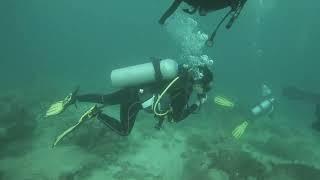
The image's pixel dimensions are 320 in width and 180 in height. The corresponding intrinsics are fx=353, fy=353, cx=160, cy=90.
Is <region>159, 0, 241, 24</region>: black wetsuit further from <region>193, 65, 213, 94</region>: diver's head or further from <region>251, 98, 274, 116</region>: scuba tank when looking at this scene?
<region>251, 98, 274, 116</region>: scuba tank

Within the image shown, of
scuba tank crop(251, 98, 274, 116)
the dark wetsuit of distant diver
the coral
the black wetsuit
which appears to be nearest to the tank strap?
the dark wetsuit of distant diver

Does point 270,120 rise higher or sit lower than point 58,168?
lower

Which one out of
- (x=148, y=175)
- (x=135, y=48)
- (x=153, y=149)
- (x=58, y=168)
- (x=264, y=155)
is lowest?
(x=135, y=48)

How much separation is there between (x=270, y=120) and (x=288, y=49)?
34.6m

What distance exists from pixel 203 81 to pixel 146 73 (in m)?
1.03

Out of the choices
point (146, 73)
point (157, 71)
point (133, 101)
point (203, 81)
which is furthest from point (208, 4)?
point (133, 101)

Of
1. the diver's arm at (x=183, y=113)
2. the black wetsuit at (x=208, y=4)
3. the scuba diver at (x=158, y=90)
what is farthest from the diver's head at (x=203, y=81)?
the black wetsuit at (x=208, y=4)

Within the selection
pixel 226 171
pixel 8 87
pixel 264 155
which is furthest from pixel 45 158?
pixel 8 87

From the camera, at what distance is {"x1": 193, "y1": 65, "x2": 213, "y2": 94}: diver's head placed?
20.1 ft

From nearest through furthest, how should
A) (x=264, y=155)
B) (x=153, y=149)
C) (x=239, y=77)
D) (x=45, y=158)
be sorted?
(x=45, y=158), (x=153, y=149), (x=264, y=155), (x=239, y=77)

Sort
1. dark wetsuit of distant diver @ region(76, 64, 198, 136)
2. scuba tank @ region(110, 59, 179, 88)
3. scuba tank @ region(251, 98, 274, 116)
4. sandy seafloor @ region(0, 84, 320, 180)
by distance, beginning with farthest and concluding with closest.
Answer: scuba tank @ region(251, 98, 274, 116)
sandy seafloor @ region(0, 84, 320, 180)
scuba tank @ region(110, 59, 179, 88)
dark wetsuit of distant diver @ region(76, 64, 198, 136)

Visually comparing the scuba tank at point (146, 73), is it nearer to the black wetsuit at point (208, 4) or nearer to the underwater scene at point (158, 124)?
the underwater scene at point (158, 124)

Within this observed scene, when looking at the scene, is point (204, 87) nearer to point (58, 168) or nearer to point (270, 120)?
point (58, 168)

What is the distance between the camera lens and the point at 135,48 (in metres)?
60.3
